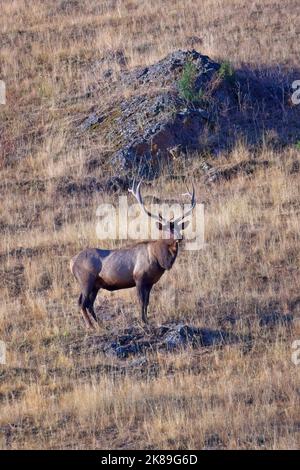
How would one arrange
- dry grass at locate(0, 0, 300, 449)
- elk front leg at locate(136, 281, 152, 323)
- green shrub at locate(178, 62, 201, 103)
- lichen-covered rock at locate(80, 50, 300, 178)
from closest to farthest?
dry grass at locate(0, 0, 300, 449)
elk front leg at locate(136, 281, 152, 323)
lichen-covered rock at locate(80, 50, 300, 178)
green shrub at locate(178, 62, 201, 103)

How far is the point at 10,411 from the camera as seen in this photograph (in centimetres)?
1296

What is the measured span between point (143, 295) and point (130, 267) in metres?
0.37

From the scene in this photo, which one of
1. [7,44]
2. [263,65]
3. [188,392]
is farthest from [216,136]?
[188,392]

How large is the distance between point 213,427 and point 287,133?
1004 centimetres

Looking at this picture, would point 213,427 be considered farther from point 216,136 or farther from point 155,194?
point 216,136

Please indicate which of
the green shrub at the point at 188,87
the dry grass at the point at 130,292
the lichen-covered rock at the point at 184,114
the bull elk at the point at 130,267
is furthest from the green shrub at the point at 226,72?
the bull elk at the point at 130,267

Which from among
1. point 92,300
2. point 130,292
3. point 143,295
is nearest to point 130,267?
point 143,295

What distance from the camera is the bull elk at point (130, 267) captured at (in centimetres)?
1505

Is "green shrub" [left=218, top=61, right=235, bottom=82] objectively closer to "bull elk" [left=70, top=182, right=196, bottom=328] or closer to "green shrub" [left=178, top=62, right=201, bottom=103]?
"green shrub" [left=178, top=62, right=201, bottom=103]

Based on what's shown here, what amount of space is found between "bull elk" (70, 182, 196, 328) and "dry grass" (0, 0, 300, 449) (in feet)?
1.50

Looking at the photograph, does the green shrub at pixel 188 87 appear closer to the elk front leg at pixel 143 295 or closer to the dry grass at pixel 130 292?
the dry grass at pixel 130 292

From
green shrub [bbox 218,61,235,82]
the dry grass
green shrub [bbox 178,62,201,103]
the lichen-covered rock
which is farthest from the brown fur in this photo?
green shrub [bbox 218,61,235,82]

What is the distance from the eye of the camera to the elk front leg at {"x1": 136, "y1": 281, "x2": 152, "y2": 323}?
1499 cm

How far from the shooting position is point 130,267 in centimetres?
1508
